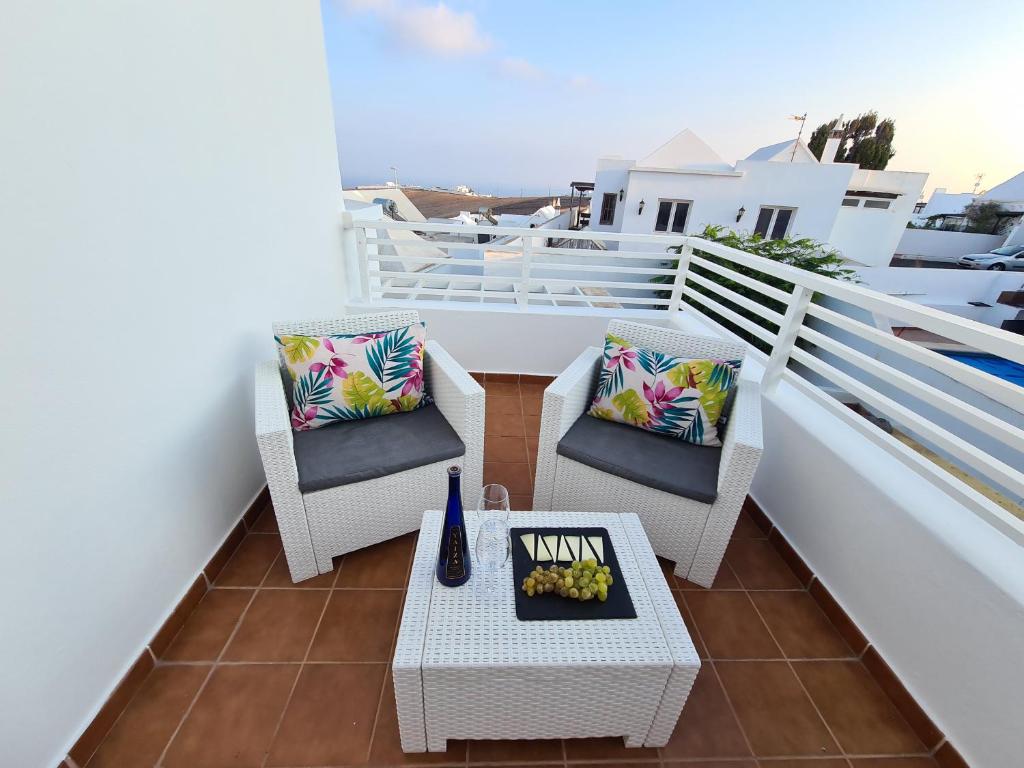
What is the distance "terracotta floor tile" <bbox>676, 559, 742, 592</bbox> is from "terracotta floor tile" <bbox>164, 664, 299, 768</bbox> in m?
1.40

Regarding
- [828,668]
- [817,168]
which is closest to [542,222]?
[817,168]

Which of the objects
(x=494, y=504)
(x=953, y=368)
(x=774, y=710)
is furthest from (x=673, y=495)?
(x=953, y=368)

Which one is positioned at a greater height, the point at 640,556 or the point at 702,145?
the point at 702,145

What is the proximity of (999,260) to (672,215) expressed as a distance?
11.3 m

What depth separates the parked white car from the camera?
39.8 ft

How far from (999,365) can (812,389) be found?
658 cm

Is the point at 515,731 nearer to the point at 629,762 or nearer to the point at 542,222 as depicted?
the point at 629,762

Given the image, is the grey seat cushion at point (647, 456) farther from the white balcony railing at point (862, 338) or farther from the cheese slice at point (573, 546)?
the white balcony railing at point (862, 338)

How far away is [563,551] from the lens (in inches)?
47.7

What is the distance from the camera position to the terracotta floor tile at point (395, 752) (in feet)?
3.59

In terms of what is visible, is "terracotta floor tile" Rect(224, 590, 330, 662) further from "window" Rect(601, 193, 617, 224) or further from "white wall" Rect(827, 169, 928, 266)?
"white wall" Rect(827, 169, 928, 266)

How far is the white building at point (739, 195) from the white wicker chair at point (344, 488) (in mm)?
9589

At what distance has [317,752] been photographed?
1103mm

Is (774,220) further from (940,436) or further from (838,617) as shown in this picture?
(838,617)
